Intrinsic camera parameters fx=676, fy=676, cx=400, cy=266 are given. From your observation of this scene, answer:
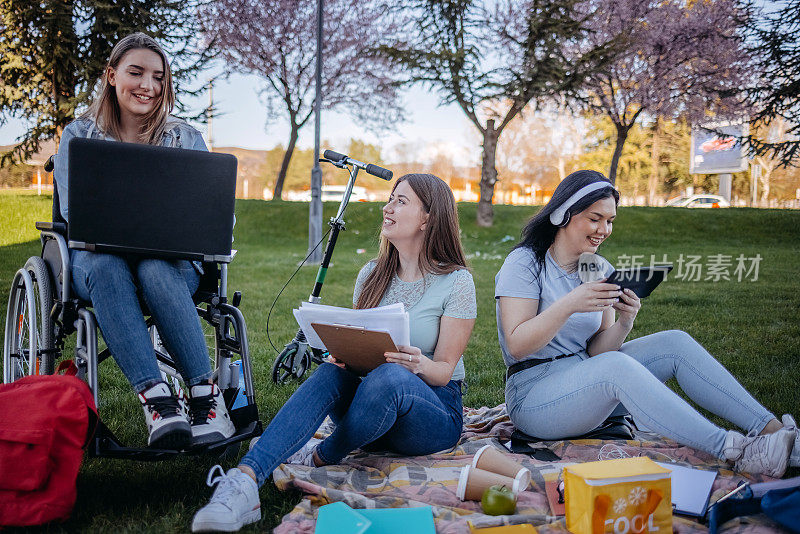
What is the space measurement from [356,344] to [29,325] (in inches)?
56.5

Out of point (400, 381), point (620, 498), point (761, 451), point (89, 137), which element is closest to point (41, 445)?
point (400, 381)

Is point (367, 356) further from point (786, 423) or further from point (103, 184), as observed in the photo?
point (786, 423)

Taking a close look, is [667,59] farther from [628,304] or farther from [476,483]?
[476,483]

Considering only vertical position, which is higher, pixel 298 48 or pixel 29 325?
pixel 298 48

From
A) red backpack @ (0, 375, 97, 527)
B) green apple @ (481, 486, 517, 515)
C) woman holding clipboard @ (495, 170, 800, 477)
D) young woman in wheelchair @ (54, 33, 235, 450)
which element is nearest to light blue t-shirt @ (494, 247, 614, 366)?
woman holding clipboard @ (495, 170, 800, 477)

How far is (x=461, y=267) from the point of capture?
9.21 feet

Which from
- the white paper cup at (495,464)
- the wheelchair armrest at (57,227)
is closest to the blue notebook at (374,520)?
the white paper cup at (495,464)

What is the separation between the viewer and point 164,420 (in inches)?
87.6

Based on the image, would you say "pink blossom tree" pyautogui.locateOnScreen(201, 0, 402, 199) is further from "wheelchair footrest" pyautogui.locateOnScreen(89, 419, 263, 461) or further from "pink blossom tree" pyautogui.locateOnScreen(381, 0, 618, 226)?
"wheelchair footrest" pyautogui.locateOnScreen(89, 419, 263, 461)

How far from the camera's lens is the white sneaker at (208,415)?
237cm

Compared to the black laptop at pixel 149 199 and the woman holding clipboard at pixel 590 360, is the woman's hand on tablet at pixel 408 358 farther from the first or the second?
the black laptop at pixel 149 199

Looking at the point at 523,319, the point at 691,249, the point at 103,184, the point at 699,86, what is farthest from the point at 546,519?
the point at 699,86

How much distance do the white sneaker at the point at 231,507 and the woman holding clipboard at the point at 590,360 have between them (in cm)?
116

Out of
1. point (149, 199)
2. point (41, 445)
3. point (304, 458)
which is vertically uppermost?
point (149, 199)
